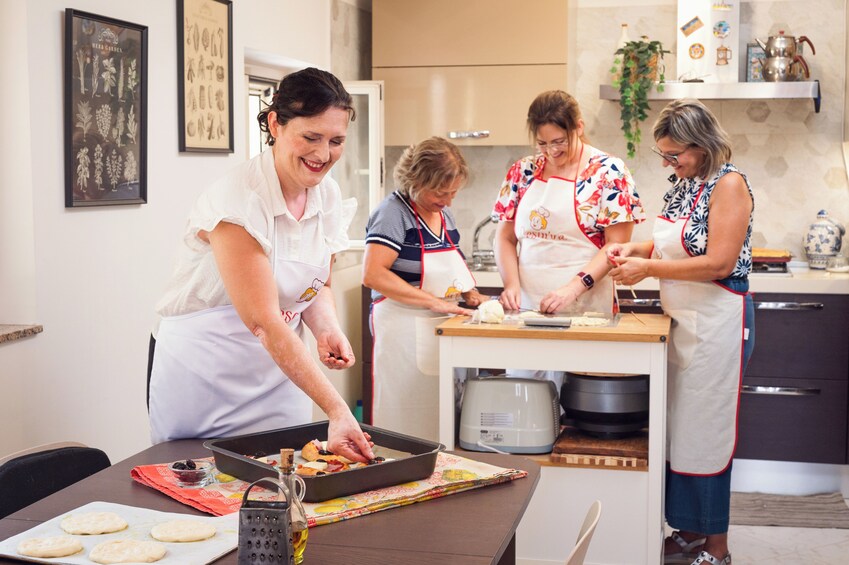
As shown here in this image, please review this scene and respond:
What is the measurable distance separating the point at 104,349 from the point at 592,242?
1.59m

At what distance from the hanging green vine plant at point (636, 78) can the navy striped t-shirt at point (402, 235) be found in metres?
1.65

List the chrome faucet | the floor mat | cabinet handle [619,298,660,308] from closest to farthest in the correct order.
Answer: the floor mat, cabinet handle [619,298,660,308], the chrome faucet

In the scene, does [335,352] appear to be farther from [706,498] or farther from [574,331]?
[706,498]

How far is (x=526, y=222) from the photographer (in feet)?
11.1

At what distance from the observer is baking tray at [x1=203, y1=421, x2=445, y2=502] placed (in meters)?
1.61

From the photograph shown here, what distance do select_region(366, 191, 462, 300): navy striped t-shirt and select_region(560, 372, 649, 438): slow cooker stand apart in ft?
2.15

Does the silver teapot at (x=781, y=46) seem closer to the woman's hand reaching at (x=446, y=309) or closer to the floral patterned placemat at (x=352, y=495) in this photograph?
the woman's hand reaching at (x=446, y=309)

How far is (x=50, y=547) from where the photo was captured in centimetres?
138

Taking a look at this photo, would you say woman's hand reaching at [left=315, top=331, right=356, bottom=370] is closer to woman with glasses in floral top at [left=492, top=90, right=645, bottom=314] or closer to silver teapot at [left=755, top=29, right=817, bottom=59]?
woman with glasses in floral top at [left=492, top=90, right=645, bottom=314]

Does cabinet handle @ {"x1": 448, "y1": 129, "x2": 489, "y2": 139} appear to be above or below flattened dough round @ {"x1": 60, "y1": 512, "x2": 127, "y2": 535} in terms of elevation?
above

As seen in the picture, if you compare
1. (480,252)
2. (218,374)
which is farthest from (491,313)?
(480,252)

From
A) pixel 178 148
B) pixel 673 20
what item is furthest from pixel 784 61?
pixel 178 148

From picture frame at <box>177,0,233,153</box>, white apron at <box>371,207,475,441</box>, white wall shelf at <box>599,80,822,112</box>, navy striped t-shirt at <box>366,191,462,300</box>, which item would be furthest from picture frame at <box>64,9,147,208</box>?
white wall shelf at <box>599,80,822,112</box>

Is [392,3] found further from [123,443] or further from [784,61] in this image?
[123,443]
